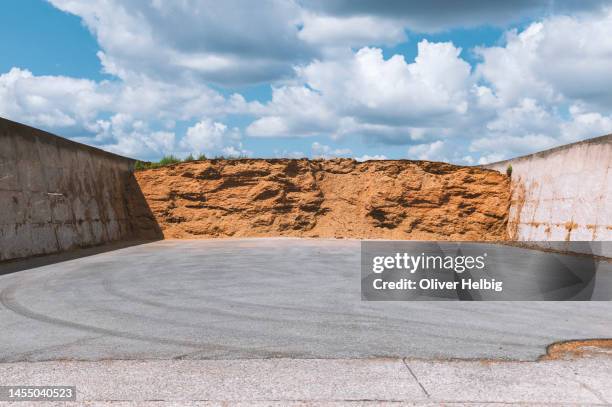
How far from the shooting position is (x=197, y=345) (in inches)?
201

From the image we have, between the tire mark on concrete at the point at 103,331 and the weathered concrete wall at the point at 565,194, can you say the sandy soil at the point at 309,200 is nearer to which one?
the weathered concrete wall at the point at 565,194

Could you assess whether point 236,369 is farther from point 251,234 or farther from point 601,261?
point 251,234

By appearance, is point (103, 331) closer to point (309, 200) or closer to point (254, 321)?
point (254, 321)

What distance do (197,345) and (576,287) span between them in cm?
692

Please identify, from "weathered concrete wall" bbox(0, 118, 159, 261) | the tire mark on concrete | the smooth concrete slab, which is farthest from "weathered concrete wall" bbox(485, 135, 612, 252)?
"weathered concrete wall" bbox(0, 118, 159, 261)

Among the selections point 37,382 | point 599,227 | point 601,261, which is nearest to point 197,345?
point 37,382

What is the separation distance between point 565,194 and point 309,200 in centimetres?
1053

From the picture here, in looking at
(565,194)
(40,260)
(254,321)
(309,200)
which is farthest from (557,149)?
(40,260)

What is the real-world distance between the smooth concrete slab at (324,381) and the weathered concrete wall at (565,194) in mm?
10878

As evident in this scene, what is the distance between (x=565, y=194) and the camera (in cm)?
1625

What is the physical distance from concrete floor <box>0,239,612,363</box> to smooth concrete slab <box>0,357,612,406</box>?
0.27 metres

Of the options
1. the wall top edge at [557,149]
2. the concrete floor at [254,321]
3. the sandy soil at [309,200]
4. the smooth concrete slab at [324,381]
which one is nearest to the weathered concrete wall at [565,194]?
the wall top edge at [557,149]

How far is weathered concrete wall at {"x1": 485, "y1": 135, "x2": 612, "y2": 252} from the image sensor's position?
46.5 feet

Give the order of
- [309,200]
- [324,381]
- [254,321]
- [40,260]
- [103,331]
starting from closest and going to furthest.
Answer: [324,381], [103,331], [254,321], [40,260], [309,200]
